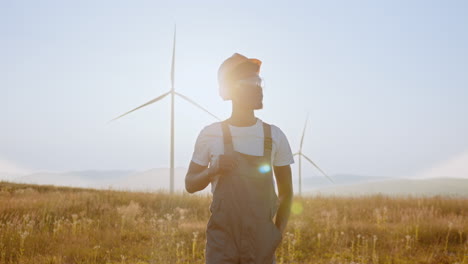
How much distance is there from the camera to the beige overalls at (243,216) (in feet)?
10.1

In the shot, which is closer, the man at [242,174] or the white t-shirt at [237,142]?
the man at [242,174]

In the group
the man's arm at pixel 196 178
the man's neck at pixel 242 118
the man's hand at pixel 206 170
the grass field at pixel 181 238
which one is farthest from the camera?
the grass field at pixel 181 238

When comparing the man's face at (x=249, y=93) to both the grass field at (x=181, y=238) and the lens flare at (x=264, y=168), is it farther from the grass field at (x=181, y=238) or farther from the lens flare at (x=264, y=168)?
the grass field at (x=181, y=238)

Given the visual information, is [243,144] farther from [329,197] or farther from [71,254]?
[329,197]

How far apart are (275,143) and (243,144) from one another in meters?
0.29

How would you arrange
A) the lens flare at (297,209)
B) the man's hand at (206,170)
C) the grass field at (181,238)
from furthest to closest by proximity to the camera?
the lens flare at (297,209), the grass field at (181,238), the man's hand at (206,170)

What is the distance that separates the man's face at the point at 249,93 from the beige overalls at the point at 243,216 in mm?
296

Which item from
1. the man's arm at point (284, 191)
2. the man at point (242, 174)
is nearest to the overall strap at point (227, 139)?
the man at point (242, 174)

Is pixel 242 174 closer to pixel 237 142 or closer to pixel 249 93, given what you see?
pixel 237 142

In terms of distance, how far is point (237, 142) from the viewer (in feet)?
10.6

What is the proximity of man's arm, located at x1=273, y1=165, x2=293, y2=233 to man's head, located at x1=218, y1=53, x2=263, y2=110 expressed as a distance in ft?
1.89

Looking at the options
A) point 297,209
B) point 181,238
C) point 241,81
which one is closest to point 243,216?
point 241,81

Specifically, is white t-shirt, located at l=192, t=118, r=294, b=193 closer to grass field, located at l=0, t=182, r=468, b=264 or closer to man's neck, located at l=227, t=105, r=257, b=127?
man's neck, located at l=227, t=105, r=257, b=127

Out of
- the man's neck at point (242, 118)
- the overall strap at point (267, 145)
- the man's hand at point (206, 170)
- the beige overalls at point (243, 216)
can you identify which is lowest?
the beige overalls at point (243, 216)
